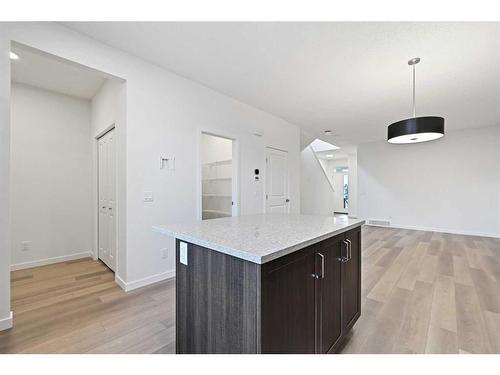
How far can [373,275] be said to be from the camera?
3.06 meters

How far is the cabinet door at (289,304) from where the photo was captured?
3.30ft

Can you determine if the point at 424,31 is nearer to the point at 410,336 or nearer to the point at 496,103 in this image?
the point at 410,336

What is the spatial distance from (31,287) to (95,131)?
238 cm

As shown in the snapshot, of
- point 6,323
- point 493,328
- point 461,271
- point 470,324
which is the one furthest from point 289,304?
point 461,271

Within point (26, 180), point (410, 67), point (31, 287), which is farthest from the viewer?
point (26, 180)

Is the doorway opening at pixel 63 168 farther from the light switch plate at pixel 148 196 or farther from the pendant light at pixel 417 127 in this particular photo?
the pendant light at pixel 417 127

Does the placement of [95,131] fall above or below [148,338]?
above

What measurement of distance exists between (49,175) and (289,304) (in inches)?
167

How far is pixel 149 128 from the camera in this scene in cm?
278

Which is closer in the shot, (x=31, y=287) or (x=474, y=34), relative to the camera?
(x=474, y=34)

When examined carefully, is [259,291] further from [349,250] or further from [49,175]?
[49,175]

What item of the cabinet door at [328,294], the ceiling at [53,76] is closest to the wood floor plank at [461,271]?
the cabinet door at [328,294]

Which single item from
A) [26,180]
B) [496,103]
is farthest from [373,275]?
[26,180]

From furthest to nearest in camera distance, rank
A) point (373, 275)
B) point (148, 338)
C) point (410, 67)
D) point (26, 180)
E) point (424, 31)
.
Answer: point (26, 180), point (373, 275), point (410, 67), point (424, 31), point (148, 338)
